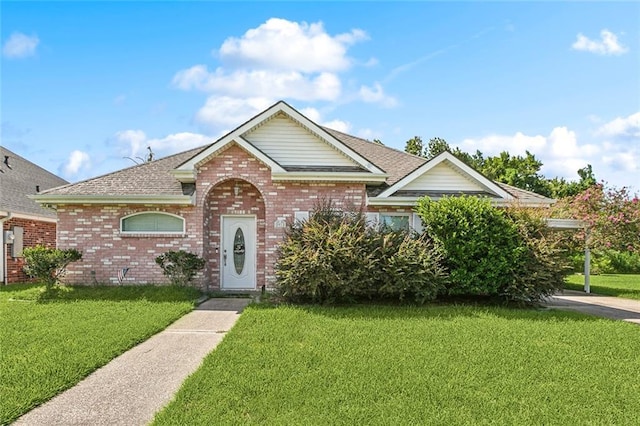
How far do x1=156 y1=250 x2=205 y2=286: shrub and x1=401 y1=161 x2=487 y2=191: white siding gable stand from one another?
7199 millimetres

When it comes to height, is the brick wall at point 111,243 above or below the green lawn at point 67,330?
above

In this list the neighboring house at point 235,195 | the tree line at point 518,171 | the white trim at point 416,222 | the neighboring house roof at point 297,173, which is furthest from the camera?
the tree line at point 518,171

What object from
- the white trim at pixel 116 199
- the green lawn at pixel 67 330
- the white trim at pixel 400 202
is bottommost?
the green lawn at pixel 67 330

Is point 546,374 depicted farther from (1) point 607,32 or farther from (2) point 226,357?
(1) point 607,32

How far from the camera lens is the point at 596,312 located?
1104 cm

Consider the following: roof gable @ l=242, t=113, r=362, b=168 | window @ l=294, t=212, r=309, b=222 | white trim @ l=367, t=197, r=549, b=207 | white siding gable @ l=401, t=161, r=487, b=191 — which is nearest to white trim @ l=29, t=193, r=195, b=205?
roof gable @ l=242, t=113, r=362, b=168

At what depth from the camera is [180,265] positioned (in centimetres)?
1173

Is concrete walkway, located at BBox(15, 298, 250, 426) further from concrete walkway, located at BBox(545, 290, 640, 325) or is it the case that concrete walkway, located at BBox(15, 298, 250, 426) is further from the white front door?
concrete walkway, located at BBox(545, 290, 640, 325)

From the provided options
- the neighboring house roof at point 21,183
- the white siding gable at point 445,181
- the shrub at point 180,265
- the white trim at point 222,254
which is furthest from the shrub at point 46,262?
the white siding gable at point 445,181

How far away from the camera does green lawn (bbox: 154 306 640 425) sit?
4.35m

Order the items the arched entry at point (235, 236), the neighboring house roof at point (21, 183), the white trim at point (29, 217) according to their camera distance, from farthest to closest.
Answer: the neighboring house roof at point (21, 183), the white trim at point (29, 217), the arched entry at point (235, 236)

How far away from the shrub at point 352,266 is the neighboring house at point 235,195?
201 cm

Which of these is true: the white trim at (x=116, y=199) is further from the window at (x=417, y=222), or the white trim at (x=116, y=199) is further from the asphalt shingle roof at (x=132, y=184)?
the window at (x=417, y=222)

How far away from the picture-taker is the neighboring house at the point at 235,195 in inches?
487
